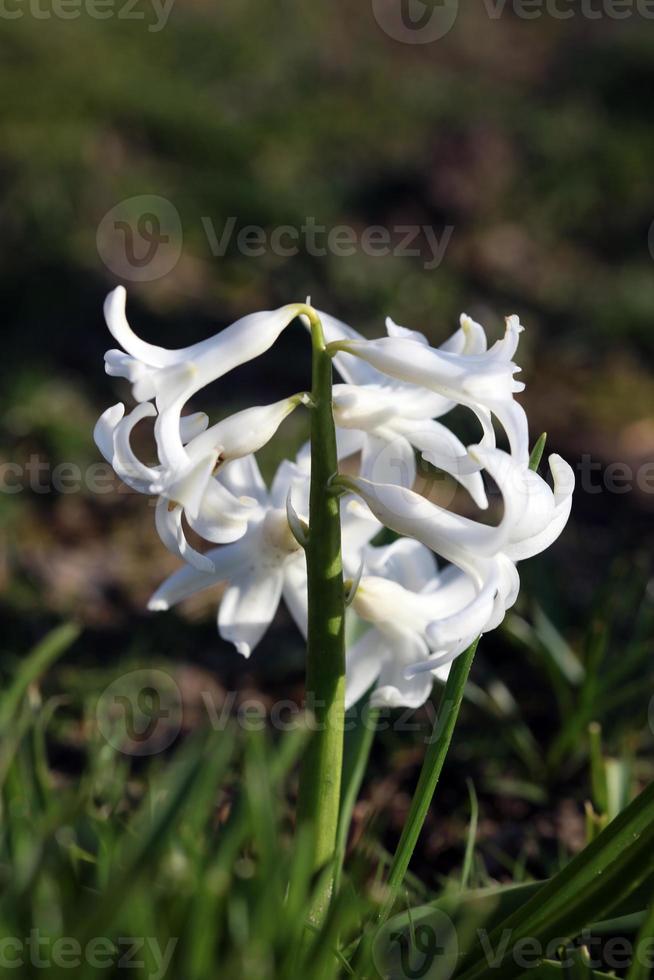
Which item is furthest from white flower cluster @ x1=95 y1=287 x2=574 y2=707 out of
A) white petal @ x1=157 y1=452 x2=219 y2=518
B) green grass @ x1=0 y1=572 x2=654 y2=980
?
green grass @ x1=0 y1=572 x2=654 y2=980

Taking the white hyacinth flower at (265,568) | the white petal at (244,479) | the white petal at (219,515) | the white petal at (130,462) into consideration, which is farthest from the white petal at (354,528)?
the white petal at (130,462)

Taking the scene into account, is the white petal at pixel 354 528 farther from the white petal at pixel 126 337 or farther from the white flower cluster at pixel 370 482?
the white petal at pixel 126 337

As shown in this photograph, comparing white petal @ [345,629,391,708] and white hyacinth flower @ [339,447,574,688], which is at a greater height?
white hyacinth flower @ [339,447,574,688]

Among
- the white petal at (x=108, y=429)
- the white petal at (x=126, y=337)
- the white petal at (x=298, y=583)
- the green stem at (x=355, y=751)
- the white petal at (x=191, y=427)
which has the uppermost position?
the white petal at (x=126, y=337)

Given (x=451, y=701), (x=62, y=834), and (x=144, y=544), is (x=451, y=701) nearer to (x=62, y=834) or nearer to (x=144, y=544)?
(x=62, y=834)

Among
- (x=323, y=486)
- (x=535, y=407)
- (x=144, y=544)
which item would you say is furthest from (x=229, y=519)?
(x=535, y=407)

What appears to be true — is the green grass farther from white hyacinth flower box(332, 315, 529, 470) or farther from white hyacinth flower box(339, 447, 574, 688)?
white hyacinth flower box(332, 315, 529, 470)

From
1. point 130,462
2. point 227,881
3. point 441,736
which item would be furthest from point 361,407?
point 227,881
